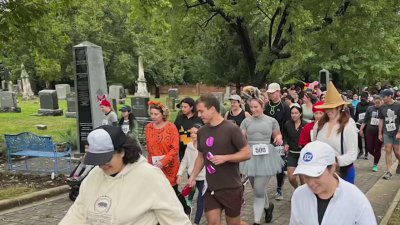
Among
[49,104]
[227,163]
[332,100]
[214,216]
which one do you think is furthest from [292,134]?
[49,104]

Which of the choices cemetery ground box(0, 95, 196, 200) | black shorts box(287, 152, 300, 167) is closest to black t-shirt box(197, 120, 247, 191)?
black shorts box(287, 152, 300, 167)

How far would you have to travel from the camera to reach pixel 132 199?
2.72 meters

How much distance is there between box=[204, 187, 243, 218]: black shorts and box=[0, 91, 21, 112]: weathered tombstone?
2445 centimetres

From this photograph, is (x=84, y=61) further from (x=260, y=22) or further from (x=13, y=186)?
(x=260, y=22)

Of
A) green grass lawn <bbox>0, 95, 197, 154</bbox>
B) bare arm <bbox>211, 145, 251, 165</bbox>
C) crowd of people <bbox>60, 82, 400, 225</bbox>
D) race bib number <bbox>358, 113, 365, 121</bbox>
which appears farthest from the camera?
green grass lawn <bbox>0, 95, 197, 154</bbox>

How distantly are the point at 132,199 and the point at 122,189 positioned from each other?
0.29 feet

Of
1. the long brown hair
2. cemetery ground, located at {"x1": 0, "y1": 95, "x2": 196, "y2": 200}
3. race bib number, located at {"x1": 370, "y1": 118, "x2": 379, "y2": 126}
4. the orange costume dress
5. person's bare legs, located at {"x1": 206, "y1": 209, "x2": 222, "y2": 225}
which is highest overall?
the long brown hair

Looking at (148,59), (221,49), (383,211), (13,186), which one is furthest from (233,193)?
(148,59)

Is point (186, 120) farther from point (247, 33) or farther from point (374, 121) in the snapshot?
point (247, 33)

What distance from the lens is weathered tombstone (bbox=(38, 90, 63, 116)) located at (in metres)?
25.2

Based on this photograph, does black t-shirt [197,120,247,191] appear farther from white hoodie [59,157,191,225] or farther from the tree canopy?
the tree canopy

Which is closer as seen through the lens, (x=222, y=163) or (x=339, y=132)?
(x=222, y=163)

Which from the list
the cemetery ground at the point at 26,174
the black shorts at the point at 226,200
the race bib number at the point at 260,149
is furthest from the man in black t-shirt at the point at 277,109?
the cemetery ground at the point at 26,174

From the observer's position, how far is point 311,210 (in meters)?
2.75
